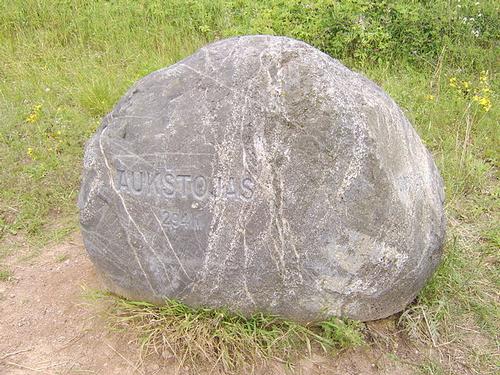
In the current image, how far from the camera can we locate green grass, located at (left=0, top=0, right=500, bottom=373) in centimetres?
328

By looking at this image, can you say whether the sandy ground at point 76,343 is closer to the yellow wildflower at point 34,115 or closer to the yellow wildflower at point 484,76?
the yellow wildflower at point 34,115

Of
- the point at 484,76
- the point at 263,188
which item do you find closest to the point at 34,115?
the point at 263,188

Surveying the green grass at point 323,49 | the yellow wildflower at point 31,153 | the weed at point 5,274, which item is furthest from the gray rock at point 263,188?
the yellow wildflower at point 31,153

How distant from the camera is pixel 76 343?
2875mm

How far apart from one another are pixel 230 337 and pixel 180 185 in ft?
2.46

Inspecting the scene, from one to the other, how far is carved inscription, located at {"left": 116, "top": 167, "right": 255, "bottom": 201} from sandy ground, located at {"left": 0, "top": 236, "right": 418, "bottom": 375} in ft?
2.56

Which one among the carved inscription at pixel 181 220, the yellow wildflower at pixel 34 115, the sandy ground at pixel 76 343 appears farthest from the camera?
the yellow wildflower at pixel 34 115

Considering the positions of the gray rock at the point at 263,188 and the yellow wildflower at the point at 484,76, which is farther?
the yellow wildflower at the point at 484,76

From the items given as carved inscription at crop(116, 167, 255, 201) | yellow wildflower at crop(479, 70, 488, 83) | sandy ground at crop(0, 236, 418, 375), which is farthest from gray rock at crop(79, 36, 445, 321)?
yellow wildflower at crop(479, 70, 488, 83)

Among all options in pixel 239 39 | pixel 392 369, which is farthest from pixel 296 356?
pixel 239 39

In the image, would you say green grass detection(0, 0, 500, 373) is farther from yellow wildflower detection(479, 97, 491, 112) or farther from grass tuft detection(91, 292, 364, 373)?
grass tuft detection(91, 292, 364, 373)

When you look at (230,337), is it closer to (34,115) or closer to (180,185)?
→ (180,185)

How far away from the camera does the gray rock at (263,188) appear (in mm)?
2469

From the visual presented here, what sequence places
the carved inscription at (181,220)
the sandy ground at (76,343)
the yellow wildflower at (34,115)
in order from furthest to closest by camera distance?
the yellow wildflower at (34,115), the sandy ground at (76,343), the carved inscription at (181,220)
